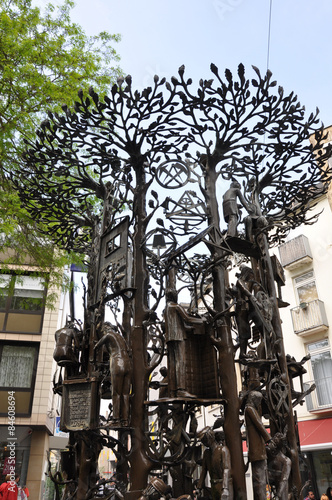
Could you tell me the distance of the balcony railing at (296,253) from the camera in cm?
1958

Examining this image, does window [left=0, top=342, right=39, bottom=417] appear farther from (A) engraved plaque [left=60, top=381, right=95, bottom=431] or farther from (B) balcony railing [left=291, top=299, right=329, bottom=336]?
(A) engraved plaque [left=60, top=381, right=95, bottom=431]

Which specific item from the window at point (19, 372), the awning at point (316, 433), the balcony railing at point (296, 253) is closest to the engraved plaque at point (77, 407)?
the awning at point (316, 433)

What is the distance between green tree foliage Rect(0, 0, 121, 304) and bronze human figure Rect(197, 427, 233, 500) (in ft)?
17.7

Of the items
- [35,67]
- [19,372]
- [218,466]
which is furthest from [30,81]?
[19,372]

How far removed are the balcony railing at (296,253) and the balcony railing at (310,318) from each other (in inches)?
80.8

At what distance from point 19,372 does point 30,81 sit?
43.6 ft

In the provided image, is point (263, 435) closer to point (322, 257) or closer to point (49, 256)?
point (49, 256)

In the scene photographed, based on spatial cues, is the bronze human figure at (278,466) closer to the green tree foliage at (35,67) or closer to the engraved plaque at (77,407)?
the engraved plaque at (77,407)

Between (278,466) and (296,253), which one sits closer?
(278,466)

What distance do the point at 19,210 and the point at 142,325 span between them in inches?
177

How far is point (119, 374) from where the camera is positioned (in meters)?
5.29

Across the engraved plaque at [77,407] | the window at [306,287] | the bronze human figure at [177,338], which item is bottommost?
the engraved plaque at [77,407]

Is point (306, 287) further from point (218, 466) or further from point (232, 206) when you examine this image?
point (218, 466)

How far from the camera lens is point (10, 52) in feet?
29.9
